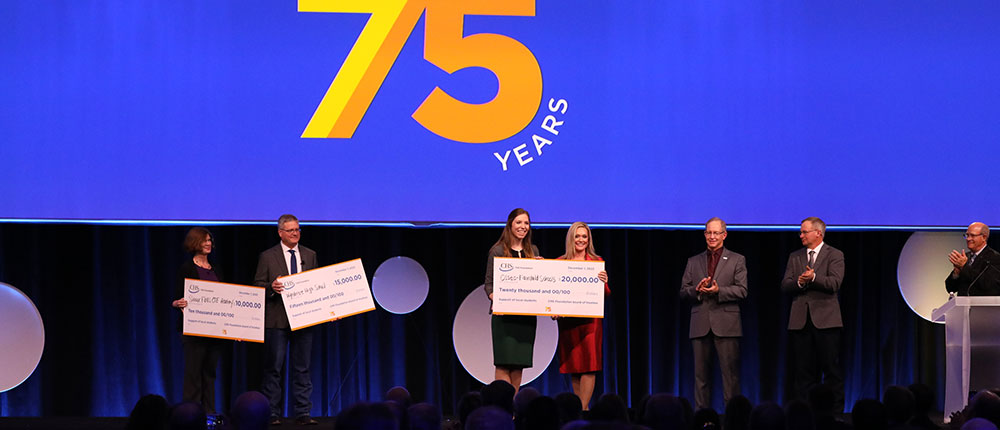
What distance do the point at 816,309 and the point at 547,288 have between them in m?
1.80

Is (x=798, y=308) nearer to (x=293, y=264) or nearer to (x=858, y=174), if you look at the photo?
(x=858, y=174)

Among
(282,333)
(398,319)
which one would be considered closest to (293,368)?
(282,333)

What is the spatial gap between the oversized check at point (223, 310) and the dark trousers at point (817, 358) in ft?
11.0

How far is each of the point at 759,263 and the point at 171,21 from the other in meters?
4.61

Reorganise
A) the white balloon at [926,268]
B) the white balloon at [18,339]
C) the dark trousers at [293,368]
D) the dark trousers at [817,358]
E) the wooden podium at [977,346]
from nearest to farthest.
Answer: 1. the wooden podium at [977,346]
2. the dark trousers at [293,368]
3. the dark trousers at [817,358]
4. the white balloon at [18,339]
5. the white balloon at [926,268]

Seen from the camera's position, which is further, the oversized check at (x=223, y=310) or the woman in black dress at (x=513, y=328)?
the oversized check at (x=223, y=310)

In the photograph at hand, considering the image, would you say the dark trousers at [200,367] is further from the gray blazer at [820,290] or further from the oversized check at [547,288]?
the gray blazer at [820,290]

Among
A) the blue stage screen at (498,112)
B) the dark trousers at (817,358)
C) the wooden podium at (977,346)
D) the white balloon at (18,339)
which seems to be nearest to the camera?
the wooden podium at (977,346)

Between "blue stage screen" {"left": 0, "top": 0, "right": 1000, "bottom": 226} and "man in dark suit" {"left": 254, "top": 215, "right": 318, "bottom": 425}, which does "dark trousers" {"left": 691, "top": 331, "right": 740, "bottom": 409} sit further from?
"man in dark suit" {"left": 254, "top": 215, "right": 318, "bottom": 425}

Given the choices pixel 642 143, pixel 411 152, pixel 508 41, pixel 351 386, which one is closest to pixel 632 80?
pixel 642 143

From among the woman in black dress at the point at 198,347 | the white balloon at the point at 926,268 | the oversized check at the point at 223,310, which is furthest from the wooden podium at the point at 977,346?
the woman in black dress at the point at 198,347

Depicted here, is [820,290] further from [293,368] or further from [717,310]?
[293,368]

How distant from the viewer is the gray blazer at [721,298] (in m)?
6.11

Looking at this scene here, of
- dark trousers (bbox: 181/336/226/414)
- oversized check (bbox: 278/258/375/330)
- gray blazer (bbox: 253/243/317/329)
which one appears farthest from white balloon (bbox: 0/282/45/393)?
oversized check (bbox: 278/258/375/330)
